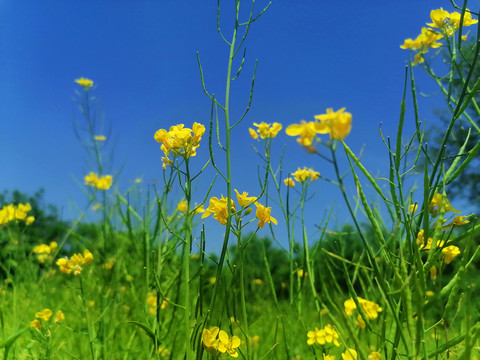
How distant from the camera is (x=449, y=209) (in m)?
0.98

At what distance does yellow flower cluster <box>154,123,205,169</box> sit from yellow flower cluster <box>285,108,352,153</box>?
0.39 metres

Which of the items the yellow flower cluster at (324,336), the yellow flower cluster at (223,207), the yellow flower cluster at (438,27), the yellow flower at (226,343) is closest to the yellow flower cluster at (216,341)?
the yellow flower at (226,343)

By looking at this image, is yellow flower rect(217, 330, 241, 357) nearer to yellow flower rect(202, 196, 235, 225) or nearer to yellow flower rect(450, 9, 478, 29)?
yellow flower rect(202, 196, 235, 225)

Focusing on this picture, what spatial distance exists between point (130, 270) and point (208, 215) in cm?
216

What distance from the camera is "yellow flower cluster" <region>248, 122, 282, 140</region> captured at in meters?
1.50

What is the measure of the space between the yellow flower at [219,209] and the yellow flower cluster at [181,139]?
0.14 metres

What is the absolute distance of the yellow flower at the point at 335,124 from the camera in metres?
0.68

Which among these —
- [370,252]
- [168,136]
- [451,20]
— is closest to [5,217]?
[168,136]

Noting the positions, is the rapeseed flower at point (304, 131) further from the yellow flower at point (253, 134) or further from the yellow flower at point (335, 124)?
the yellow flower at point (253, 134)

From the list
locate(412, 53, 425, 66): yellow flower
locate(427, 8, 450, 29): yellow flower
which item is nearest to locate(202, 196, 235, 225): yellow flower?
locate(427, 8, 450, 29): yellow flower

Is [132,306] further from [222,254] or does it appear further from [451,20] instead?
[451,20]

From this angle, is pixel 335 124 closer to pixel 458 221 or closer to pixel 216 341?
pixel 458 221

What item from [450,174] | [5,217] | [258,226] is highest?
[5,217]

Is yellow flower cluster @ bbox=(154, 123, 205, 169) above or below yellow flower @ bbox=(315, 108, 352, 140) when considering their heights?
above
